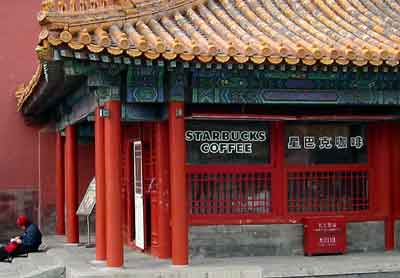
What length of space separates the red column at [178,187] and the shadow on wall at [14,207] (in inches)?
326

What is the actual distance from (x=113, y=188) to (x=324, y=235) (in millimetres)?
3511

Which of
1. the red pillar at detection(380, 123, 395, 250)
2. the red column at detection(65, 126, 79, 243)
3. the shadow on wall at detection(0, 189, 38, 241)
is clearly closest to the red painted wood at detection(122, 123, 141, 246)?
the red column at detection(65, 126, 79, 243)

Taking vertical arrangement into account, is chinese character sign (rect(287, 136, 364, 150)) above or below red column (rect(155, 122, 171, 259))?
above

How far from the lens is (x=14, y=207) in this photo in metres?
17.7

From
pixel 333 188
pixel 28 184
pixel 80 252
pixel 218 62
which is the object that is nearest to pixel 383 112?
pixel 333 188

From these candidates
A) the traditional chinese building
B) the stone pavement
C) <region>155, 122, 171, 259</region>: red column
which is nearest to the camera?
the traditional chinese building

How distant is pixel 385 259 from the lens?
11.2 metres

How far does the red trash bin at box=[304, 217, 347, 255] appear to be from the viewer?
Result: 11633mm

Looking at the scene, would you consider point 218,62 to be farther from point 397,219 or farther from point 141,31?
point 397,219

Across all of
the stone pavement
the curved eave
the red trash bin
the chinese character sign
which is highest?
the curved eave

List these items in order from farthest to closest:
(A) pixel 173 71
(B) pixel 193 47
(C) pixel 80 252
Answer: (C) pixel 80 252 < (A) pixel 173 71 < (B) pixel 193 47

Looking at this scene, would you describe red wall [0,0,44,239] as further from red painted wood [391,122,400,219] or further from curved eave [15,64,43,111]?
red painted wood [391,122,400,219]

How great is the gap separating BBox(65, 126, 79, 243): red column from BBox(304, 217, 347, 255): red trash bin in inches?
202

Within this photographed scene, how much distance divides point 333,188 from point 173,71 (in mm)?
3489
